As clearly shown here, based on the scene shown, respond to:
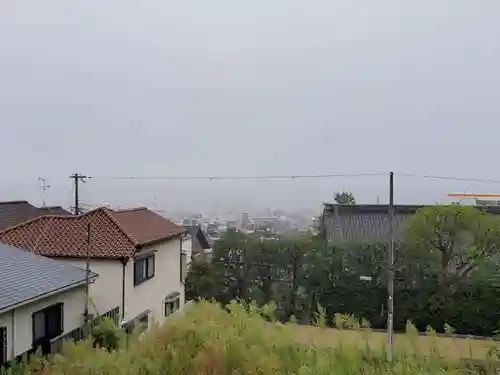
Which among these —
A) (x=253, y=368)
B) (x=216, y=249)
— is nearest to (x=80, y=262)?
(x=216, y=249)

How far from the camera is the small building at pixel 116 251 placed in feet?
25.4

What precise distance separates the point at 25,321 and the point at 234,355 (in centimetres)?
407

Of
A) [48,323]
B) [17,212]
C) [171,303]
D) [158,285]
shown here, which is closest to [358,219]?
[171,303]

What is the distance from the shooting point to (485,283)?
30.1 ft

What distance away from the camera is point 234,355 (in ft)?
6.49

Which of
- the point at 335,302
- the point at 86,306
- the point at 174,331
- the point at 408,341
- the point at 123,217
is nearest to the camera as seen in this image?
the point at 408,341

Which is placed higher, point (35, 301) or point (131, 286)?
point (35, 301)

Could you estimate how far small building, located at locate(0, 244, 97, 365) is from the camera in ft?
16.0

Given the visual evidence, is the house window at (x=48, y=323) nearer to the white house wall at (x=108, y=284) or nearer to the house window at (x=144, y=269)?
the white house wall at (x=108, y=284)

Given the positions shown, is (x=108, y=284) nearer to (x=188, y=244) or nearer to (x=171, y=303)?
(x=171, y=303)

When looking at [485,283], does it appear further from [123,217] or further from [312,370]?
[312,370]

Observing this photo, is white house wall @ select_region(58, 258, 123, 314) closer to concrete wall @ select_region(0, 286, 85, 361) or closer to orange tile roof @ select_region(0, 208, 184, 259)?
orange tile roof @ select_region(0, 208, 184, 259)

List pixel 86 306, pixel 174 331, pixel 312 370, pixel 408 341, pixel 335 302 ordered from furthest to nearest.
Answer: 1. pixel 335 302
2. pixel 86 306
3. pixel 174 331
4. pixel 408 341
5. pixel 312 370

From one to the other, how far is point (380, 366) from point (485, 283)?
27.7 feet
